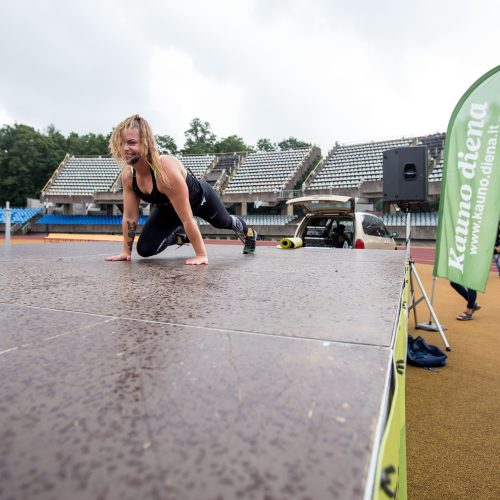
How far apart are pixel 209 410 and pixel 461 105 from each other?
4.20 meters

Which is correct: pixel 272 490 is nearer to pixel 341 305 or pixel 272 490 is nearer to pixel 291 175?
pixel 341 305

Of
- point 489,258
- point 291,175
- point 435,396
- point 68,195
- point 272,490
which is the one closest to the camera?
point 272,490

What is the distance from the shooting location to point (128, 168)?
Result: 2.79 metres

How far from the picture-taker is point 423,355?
9.80ft

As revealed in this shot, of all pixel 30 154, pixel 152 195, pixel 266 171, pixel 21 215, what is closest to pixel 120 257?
pixel 152 195

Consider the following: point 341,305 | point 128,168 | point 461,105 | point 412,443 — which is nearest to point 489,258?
point 461,105

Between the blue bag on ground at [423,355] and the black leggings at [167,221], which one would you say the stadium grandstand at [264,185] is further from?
the black leggings at [167,221]

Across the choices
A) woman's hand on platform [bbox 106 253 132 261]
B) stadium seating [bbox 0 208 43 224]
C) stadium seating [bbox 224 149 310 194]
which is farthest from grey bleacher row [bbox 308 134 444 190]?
stadium seating [bbox 0 208 43 224]

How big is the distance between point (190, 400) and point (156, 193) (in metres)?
2.40

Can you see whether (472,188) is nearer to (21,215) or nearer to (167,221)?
(167,221)

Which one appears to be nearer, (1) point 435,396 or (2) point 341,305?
(2) point 341,305

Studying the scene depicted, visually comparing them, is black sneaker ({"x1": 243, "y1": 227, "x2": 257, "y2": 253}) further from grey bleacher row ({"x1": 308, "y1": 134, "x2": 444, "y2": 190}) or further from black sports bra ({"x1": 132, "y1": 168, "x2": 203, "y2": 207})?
grey bleacher row ({"x1": 308, "y1": 134, "x2": 444, "y2": 190})

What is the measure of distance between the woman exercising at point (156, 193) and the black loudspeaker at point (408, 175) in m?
2.94

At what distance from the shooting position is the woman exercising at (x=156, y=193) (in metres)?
2.45
